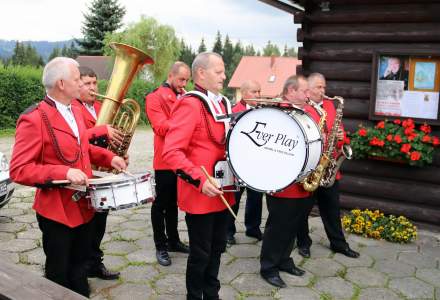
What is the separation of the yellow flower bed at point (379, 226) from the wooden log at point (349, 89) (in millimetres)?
1555

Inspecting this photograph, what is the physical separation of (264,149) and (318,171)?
1146 mm

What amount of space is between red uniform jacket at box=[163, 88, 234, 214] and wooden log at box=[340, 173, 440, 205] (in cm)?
344

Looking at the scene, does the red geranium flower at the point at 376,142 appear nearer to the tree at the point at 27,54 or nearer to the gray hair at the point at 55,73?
the gray hair at the point at 55,73

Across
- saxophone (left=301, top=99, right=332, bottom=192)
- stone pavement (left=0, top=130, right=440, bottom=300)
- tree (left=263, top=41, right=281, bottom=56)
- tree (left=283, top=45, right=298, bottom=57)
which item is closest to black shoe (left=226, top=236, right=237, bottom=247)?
stone pavement (left=0, top=130, right=440, bottom=300)

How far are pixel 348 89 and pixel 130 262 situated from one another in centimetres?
370

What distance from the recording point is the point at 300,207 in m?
4.27

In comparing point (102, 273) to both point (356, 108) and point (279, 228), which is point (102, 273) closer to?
point (279, 228)

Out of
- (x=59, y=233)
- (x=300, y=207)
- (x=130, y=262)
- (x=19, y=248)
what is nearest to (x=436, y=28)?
(x=300, y=207)

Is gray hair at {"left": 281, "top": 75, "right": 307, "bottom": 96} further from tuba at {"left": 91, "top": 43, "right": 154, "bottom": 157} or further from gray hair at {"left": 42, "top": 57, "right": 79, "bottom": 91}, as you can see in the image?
gray hair at {"left": 42, "top": 57, "right": 79, "bottom": 91}

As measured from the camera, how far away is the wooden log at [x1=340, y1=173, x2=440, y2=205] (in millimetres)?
5957

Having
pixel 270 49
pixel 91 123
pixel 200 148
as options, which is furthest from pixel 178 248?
pixel 270 49

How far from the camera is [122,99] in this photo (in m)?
4.16

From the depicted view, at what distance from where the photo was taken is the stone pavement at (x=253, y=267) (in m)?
4.15

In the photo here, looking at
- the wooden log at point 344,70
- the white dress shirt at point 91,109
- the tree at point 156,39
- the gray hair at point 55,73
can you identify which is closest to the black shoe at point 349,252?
the wooden log at point 344,70
